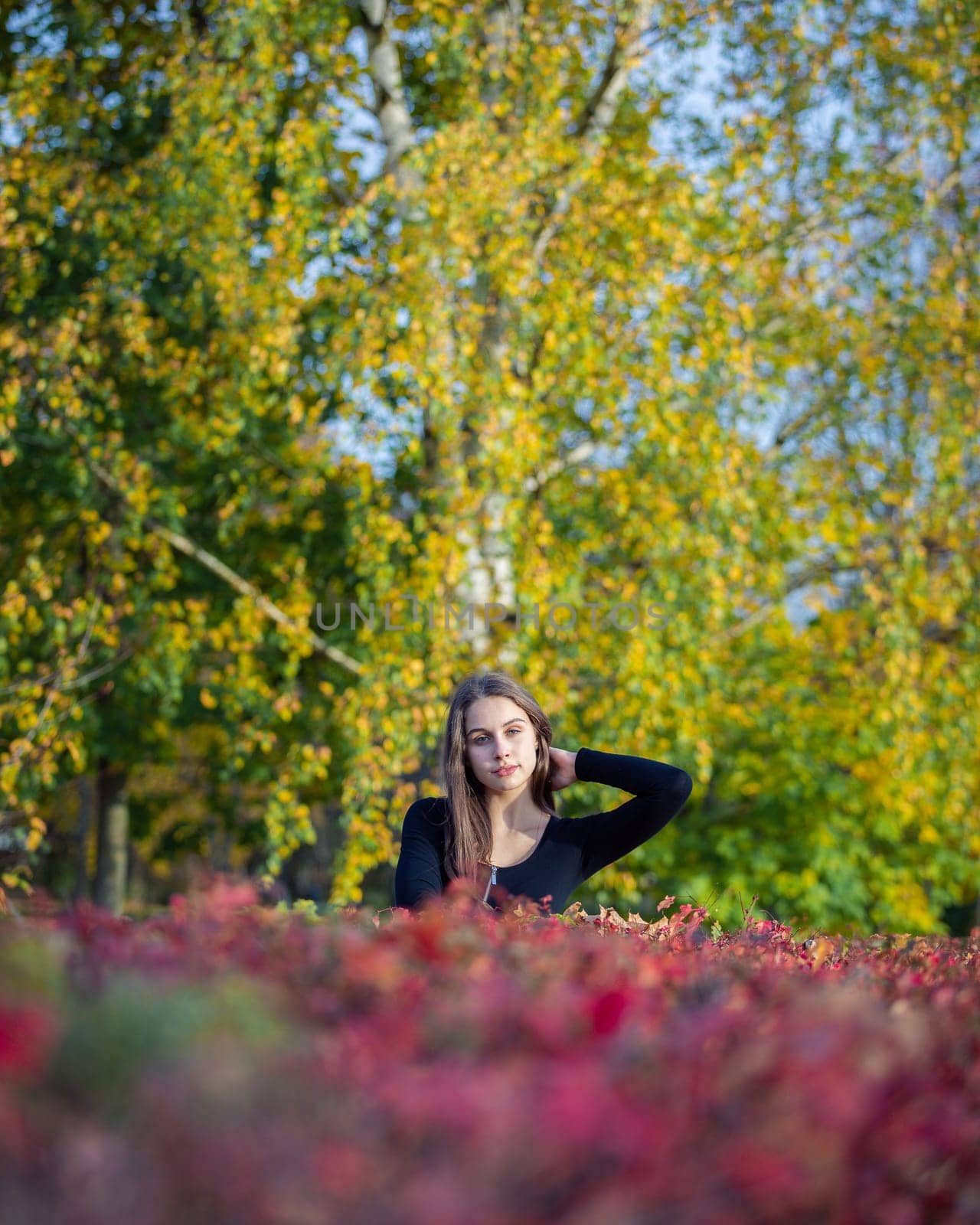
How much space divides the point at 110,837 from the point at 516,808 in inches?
243

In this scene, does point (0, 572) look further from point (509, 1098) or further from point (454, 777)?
point (509, 1098)

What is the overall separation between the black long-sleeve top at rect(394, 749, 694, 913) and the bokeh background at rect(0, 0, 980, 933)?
6.78 ft

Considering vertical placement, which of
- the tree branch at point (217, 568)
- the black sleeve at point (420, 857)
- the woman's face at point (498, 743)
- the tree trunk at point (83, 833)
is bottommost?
the tree trunk at point (83, 833)

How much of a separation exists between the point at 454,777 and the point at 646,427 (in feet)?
11.6

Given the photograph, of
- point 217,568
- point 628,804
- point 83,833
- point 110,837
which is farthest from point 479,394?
point 83,833

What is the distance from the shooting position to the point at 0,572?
700cm

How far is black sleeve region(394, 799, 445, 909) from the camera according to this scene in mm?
3053

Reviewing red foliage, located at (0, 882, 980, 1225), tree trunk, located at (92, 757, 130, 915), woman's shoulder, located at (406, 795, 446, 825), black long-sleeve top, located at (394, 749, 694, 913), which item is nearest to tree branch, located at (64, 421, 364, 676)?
tree trunk, located at (92, 757, 130, 915)

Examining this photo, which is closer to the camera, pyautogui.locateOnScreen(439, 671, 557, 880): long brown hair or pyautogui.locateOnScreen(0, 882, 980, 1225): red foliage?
pyautogui.locateOnScreen(0, 882, 980, 1225): red foliage

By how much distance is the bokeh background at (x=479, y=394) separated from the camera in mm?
6098

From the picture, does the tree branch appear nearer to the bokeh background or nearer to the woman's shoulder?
the bokeh background

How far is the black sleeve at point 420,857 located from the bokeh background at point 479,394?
1.99m

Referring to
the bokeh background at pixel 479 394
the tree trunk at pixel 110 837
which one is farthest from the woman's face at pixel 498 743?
the tree trunk at pixel 110 837

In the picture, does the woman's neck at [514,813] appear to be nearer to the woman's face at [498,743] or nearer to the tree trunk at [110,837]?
the woman's face at [498,743]
